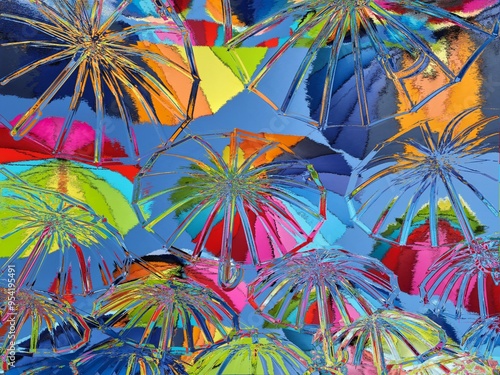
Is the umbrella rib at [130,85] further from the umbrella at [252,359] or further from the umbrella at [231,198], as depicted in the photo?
the umbrella at [252,359]

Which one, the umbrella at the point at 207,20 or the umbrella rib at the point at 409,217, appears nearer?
the umbrella at the point at 207,20

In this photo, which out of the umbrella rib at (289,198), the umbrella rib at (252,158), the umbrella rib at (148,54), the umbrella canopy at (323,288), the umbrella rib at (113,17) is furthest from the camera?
the umbrella canopy at (323,288)

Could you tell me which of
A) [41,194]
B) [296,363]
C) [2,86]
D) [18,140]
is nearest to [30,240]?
[41,194]

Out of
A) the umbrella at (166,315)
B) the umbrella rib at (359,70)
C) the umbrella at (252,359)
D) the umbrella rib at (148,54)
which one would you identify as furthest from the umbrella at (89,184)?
the umbrella rib at (359,70)

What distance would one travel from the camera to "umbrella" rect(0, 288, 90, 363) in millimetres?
2086

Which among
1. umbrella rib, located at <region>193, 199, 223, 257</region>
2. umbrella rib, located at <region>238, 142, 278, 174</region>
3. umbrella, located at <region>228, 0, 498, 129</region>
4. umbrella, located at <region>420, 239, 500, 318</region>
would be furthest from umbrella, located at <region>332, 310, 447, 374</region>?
umbrella, located at <region>228, 0, 498, 129</region>

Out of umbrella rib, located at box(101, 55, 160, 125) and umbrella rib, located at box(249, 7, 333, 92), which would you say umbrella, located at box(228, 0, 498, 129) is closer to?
umbrella rib, located at box(249, 7, 333, 92)

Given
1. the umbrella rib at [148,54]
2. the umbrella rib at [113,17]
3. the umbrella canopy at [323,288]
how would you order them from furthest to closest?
the umbrella canopy at [323,288], the umbrella rib at [148,54], the umbrella rib at [113,17]

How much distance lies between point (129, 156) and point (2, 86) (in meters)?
0.40

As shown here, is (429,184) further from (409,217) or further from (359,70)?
Result: (359,70)

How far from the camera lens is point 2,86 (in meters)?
1.68

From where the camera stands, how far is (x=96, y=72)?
172 cm

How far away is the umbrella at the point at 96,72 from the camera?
1572 mm

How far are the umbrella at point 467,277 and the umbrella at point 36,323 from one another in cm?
123
